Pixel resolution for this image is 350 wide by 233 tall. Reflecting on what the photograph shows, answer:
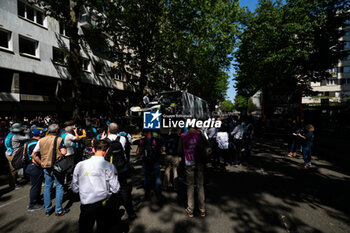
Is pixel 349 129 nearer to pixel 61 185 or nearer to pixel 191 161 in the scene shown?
pixel 191 161

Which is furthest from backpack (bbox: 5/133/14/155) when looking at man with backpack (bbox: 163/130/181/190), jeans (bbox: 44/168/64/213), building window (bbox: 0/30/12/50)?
building window (bbox: 0/30/12/50)

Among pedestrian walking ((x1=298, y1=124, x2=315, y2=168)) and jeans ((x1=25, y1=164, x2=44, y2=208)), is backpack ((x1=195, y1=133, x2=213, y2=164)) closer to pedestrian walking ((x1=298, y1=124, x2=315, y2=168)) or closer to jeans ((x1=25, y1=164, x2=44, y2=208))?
jeans ((x1=25, y1=164, x2=44, y2=208))

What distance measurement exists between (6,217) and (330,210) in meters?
7.21

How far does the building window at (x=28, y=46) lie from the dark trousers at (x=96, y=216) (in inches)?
668

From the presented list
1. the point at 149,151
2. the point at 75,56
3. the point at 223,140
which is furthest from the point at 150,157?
the point at 75,56

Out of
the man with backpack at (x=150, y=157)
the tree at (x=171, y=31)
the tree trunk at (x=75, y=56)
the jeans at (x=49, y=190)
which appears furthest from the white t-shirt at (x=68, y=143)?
the tree at (x=171, y=31)

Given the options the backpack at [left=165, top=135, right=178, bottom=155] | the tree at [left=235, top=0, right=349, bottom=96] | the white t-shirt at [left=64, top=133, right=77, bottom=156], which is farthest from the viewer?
the tree at [left=235, top=0, right=349, bottom=96]

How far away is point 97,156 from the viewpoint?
237cm

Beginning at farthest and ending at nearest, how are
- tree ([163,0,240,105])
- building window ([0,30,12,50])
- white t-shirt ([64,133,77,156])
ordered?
1. tree ([163,0,240,105])
2. building window ([0,30,12,50])
3. white t-shirt ([64,133,77,156])

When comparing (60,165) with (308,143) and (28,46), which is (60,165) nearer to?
(308,143)

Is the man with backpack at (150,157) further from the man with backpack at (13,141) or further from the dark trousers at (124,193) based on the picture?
the man with backpack at (13,141)

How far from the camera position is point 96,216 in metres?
2.28

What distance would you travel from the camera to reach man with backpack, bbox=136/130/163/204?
3971mm

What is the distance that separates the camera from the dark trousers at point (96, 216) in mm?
2219
